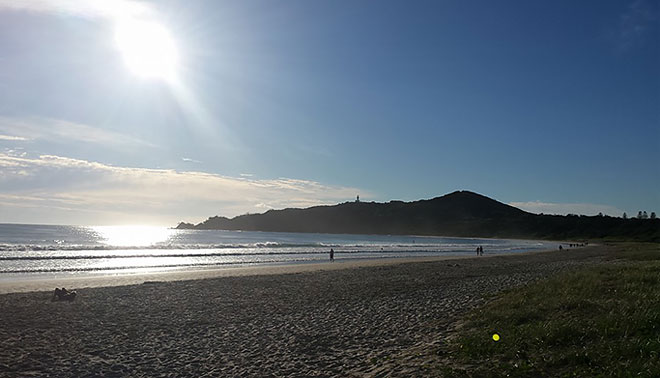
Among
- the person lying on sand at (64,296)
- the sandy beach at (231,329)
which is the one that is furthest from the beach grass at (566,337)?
the person lying on sand at (64,296)

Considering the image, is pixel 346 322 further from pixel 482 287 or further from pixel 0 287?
pixel 0 287

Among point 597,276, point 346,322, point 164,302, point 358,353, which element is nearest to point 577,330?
point 358,353

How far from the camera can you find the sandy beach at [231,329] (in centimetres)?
928

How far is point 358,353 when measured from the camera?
9.96 meters

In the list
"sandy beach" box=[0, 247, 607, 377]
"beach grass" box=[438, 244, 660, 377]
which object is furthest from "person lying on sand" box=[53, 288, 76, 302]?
"beach grass" box=[438, 244, 660, 377]

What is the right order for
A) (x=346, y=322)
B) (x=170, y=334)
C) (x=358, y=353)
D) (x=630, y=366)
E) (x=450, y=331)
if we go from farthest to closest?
(x=346, y=322)
(x=170, y=334)
(x=450, y=331)
(x=358, y=353)
(x=630, y=366)

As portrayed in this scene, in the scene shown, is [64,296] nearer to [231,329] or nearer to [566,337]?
[231,329]

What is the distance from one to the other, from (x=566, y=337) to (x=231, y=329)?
836 centimetres

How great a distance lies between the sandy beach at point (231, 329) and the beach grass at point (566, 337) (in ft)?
3.22

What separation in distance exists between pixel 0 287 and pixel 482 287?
74.3 ft

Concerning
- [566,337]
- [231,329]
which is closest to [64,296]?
[231,329]

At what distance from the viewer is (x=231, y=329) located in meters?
12.8

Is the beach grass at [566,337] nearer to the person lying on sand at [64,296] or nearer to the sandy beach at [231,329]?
the sandy beach at [231,329]

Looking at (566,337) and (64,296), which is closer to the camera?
(566,337)
